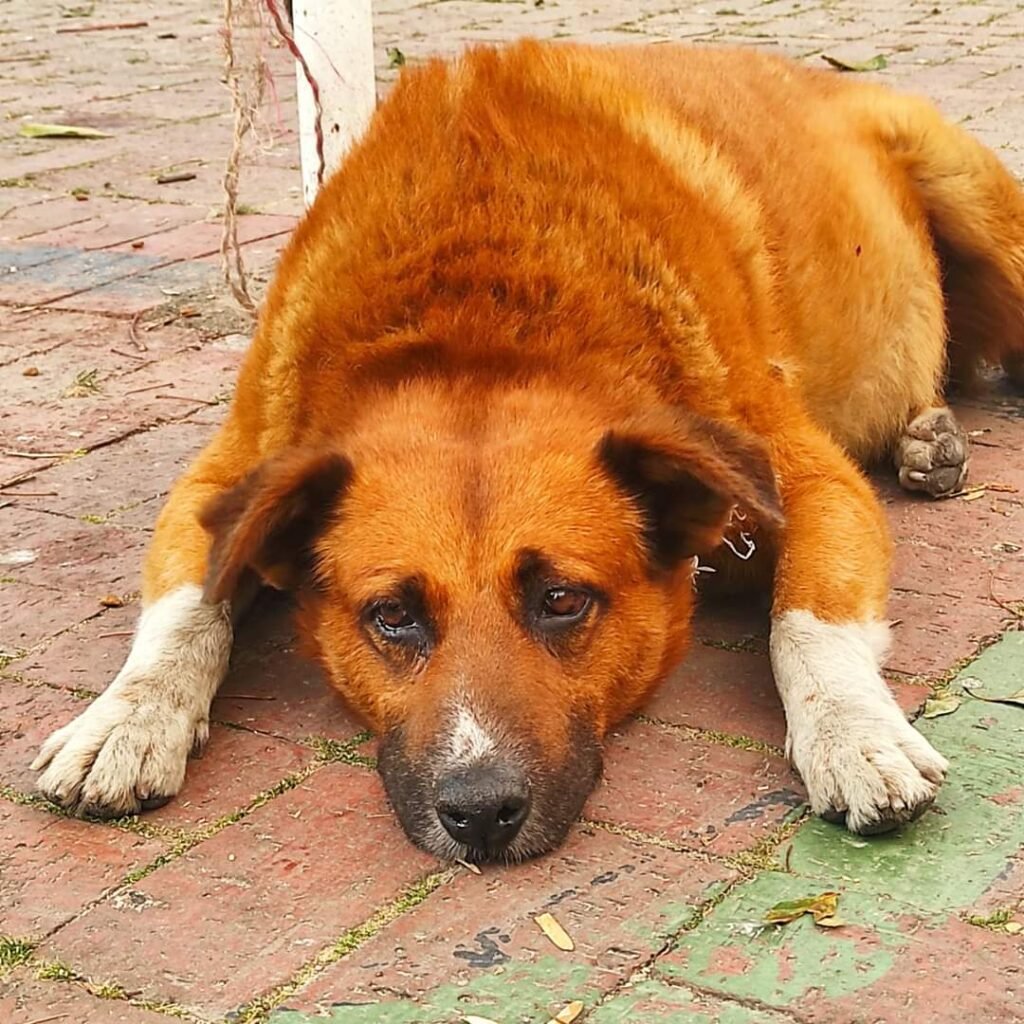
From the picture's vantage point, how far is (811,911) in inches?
123

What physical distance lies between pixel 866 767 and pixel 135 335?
3.90 meters

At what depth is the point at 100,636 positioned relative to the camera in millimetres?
4320

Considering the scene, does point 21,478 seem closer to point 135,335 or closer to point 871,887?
point 135,335

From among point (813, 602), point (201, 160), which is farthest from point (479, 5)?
point (813, 602)

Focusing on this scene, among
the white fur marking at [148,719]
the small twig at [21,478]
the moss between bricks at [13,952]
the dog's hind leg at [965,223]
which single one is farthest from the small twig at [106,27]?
the moss between bricks at [13,952]

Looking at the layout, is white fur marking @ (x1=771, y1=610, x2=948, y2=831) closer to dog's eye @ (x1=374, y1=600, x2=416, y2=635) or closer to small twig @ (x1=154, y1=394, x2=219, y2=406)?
dog's eye @ (x1=374, y1=600, x2=416, y2=635)

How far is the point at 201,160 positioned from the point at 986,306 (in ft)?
14.8

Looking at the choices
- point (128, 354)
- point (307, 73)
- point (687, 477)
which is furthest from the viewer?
point (128, 354)

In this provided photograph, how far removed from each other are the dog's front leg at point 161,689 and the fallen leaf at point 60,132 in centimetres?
574

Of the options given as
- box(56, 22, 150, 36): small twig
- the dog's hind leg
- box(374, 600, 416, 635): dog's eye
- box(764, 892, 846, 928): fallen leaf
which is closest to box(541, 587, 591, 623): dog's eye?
box(374, 600, 416, 635): dog's eye

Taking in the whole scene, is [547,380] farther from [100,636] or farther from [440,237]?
[100,636]

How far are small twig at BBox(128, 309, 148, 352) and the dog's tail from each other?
2652 millimetres

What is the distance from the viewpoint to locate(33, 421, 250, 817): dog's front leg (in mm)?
3566

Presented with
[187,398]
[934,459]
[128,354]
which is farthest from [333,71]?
[934,459]
